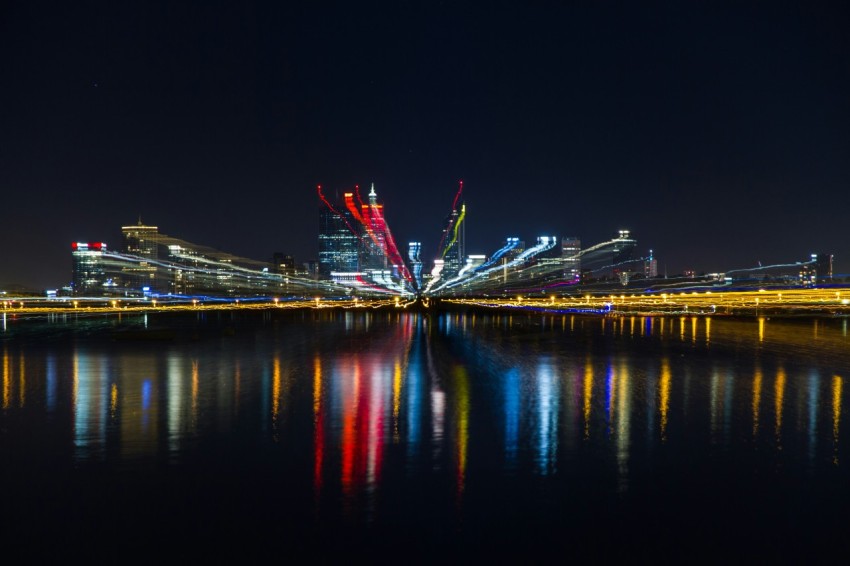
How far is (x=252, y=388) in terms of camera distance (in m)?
14.7

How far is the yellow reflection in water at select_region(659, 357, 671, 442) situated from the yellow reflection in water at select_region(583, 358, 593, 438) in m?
1.05

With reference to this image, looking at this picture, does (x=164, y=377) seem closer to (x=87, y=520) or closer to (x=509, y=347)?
(x=87, y=520)

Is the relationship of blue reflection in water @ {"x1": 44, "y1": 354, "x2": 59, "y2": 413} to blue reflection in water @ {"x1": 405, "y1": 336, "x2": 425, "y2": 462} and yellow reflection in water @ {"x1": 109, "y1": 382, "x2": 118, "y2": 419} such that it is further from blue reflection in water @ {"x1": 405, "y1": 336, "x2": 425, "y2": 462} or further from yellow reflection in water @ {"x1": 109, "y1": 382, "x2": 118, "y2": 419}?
blue reflection in water @ {"x1": 405, "y1": 336, "x2": 425, "y2": 462}

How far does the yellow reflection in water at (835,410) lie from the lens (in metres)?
9.07

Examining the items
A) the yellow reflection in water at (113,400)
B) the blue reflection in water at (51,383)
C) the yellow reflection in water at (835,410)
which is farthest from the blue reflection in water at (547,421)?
the blue reflection in water at (51,383)

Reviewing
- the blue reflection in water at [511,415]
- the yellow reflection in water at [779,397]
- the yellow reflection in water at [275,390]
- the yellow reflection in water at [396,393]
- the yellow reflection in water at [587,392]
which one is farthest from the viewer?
the yellow reflection in water at [275,390]

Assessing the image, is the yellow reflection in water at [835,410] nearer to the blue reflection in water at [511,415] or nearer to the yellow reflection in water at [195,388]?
the blue reflection in water at [511,415]

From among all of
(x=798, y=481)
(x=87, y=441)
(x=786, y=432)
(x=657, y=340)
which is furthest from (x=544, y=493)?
(x=657, y=340)

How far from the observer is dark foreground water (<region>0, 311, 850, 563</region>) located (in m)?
6.10

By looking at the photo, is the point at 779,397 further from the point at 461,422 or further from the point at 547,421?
the point at 461,422

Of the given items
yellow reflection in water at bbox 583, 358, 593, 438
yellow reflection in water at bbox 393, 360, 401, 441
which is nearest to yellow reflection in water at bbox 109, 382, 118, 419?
yellow reflection in water at bbox 393, 360, 401, 441

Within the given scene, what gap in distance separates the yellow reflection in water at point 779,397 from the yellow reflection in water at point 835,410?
0.67 m

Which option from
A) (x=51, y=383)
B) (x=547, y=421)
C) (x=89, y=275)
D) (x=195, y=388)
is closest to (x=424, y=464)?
(x=547, y=421)

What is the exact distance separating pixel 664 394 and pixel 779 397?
80.6 inches
